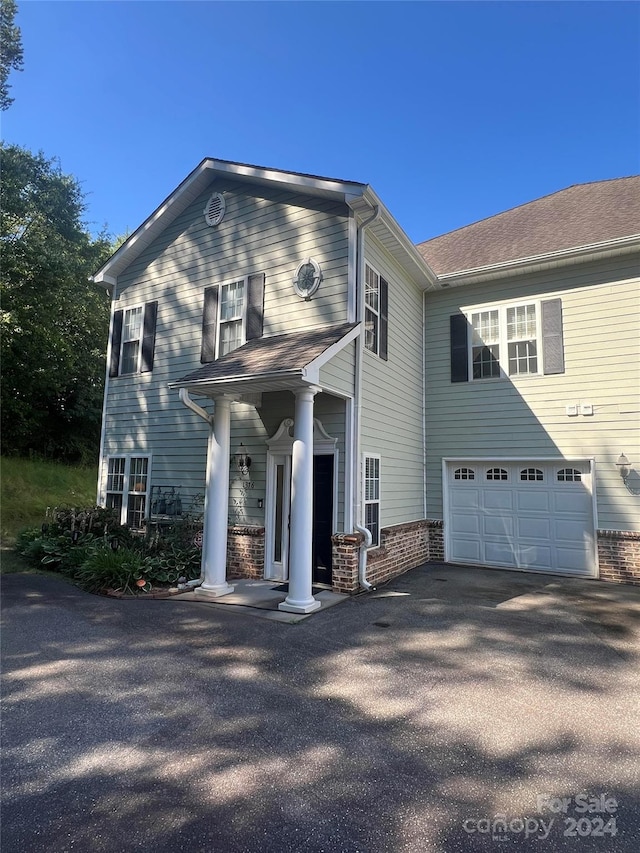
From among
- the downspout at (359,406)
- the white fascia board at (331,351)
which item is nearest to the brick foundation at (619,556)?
the downspout at (359,406)

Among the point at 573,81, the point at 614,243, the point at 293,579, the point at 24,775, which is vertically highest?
the point at 573,81

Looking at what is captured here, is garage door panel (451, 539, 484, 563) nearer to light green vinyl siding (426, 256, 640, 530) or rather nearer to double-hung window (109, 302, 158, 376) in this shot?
light green vinyl siding (426, 256, 640, 530)

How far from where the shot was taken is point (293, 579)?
639 centimetres

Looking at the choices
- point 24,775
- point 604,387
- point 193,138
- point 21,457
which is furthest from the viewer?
point 21,457

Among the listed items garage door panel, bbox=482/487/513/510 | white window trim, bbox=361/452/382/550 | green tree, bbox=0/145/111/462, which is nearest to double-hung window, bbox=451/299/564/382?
garage door panel, bbox=482/487/513/510

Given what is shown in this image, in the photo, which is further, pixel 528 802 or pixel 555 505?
pixel 555 505

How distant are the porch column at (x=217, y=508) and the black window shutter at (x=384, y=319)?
3.09 m

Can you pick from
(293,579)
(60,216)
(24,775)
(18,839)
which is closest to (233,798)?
(18,839)

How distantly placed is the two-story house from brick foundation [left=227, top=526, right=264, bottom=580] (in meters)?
0.03

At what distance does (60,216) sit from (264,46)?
40.0ft

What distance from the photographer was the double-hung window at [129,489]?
10.2m

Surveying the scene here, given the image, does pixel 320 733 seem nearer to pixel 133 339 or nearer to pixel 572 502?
pixel 572 502

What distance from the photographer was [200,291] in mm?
9797

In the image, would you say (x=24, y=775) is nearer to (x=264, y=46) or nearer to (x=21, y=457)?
(x=264, y=46)
